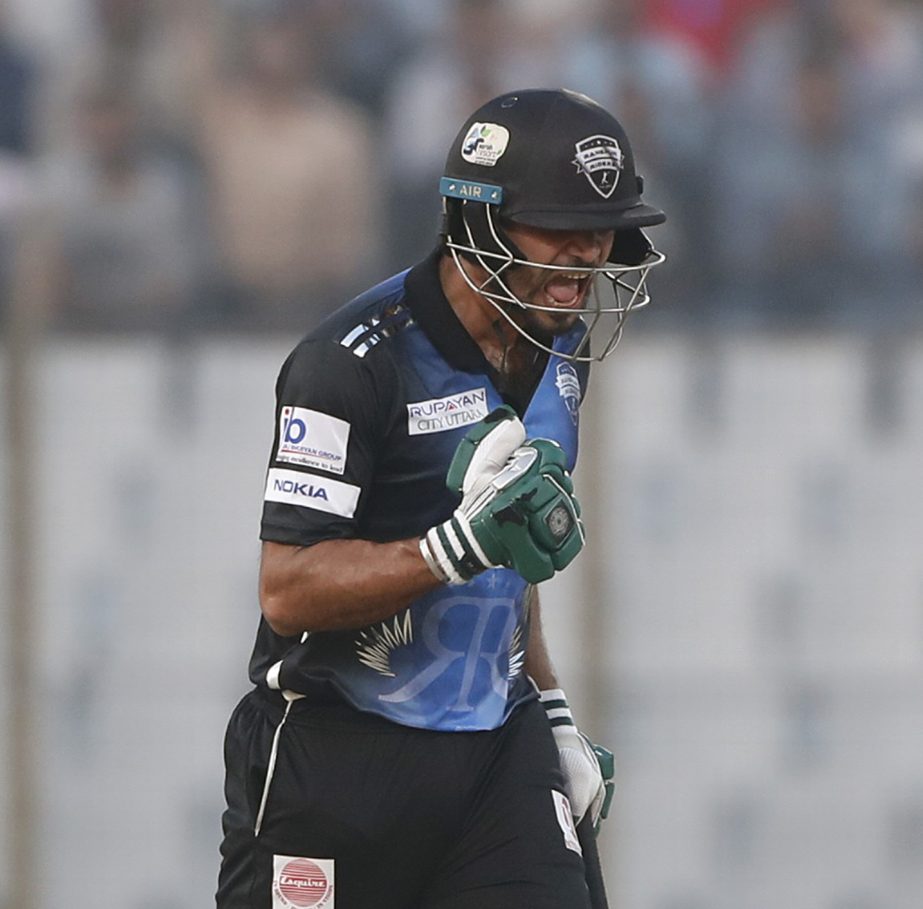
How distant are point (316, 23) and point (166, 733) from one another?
1882 millimetres

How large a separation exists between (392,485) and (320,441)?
0.58ft

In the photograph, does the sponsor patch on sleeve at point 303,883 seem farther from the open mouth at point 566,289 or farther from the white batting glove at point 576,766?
the open mouth at point 566,289

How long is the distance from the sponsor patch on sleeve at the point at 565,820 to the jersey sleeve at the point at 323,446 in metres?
0.59

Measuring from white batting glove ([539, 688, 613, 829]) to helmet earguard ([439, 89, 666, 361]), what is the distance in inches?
27.3

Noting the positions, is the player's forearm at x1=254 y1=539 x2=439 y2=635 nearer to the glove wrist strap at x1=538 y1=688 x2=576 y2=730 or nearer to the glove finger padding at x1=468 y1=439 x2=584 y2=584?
the glove finger padding at x1=468 y1=439 x2=584 y2=584

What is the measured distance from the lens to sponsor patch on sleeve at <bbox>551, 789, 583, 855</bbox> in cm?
323

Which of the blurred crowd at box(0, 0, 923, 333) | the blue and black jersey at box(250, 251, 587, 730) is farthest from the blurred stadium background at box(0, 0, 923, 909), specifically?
the blue and black jersey at box(250, 251, 587, 730)

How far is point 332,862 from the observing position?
10.3 feet

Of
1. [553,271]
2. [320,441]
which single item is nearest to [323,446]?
[320,441]

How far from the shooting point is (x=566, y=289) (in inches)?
124

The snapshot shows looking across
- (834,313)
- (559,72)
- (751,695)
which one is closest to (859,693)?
(751,695)

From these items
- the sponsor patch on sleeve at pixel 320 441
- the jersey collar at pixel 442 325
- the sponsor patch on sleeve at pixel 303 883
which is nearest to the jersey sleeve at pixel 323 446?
the sponsor patch on sleeve at pixel 320 441

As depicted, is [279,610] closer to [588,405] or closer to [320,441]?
[320,441]

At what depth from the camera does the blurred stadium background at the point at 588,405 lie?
513 centimetres
